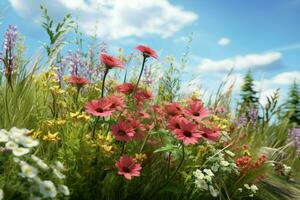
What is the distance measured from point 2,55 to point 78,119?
1.84 m

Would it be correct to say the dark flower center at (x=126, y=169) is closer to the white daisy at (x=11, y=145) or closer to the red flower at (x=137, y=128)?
the red flower at (x=137, y=128)

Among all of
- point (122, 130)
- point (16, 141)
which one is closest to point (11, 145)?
point (16, 141)

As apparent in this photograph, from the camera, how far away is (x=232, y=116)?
26.2ft

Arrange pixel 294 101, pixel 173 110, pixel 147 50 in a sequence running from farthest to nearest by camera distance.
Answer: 1. pixel 294 101
2. pixel 173 110
3. pixel 147 50

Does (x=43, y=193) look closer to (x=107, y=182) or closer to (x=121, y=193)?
(x=107, y=182)

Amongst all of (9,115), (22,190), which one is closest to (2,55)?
(9,115)

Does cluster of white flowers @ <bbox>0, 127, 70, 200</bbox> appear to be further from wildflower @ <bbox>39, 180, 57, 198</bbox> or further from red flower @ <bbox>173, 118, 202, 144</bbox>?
red flower @ <bbox>173, 118, 202, 144</bbox>

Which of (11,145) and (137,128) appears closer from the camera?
(11,145)

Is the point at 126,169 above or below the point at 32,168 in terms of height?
below

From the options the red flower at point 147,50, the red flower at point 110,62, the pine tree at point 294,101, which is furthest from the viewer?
the pine tree at point 294,101

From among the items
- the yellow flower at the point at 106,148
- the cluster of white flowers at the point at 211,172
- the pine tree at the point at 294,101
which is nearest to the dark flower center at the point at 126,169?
the yellow flower at the point at 106,148

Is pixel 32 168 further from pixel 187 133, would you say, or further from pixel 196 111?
pixel 196 111

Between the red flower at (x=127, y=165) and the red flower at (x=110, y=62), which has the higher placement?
the red flower at (x=110, y=62)

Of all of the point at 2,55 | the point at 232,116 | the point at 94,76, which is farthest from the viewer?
the point at 232,116
